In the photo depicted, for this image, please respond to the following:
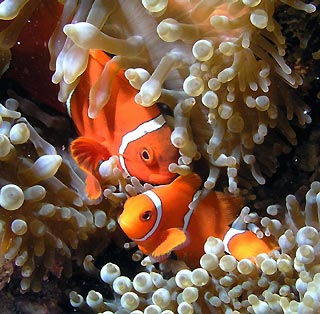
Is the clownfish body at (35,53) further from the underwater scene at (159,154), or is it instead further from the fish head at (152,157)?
the fish head at (152,157)

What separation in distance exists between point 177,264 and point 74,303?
279mm

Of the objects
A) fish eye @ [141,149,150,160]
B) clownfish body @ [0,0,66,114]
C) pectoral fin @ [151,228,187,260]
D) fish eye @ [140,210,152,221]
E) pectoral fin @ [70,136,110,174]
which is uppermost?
clownfish body @ [0,0,66,114]

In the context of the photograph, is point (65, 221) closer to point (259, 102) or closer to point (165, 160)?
point (165, 160)

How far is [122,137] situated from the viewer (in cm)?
125

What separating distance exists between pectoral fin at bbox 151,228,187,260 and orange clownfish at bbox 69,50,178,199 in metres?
0.13

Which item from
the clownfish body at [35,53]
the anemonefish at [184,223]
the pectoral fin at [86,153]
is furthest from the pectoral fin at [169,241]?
the clownfish body at [35,53]

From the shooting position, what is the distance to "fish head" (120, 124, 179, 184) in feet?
3.98

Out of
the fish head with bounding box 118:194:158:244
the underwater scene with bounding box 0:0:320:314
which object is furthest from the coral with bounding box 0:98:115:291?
the fish head with bounding box 118:194:158:244

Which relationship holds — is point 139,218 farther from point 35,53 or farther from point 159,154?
point 35,53

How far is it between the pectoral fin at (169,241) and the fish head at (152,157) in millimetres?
132

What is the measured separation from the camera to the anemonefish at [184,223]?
1.17 meters

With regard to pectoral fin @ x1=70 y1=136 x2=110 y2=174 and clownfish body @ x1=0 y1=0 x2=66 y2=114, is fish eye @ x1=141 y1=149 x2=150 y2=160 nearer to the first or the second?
pectoral fin @ x1=70 y1=136 x2=110 y2=174

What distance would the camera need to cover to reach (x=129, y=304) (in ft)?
3.62

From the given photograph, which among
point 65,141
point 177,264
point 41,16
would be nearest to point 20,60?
point 41,16
